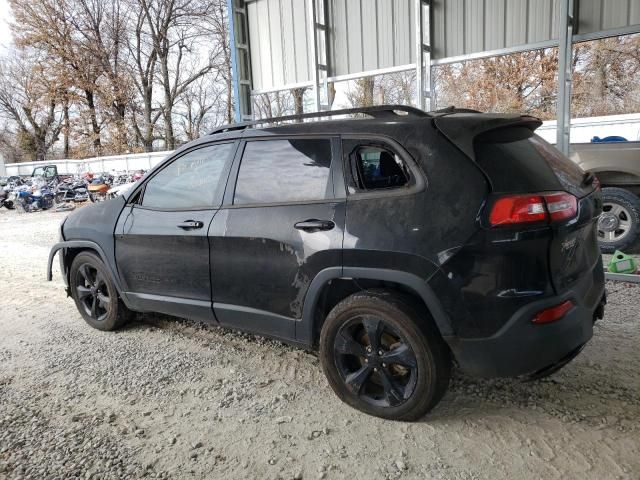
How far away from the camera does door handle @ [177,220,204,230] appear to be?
11.7 feet

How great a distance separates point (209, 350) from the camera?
399 centimetres

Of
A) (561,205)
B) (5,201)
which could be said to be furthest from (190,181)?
(5,201)

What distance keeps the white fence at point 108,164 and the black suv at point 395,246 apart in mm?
16767

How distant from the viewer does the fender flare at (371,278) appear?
8.50ft

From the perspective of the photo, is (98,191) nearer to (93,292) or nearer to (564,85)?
(93,292)

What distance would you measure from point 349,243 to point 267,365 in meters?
1.37

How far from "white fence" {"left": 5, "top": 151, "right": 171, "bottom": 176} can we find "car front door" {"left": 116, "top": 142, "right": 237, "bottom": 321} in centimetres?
1594

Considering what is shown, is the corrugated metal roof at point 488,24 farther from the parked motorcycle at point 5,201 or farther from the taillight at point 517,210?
the parked motorcycle at point 5,201

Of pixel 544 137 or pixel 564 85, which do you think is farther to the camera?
pixel 544 137

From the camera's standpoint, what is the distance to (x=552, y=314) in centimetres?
249

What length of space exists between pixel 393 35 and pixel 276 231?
20.3 feet

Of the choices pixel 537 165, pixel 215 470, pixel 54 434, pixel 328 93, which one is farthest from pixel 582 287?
pixel 328 93

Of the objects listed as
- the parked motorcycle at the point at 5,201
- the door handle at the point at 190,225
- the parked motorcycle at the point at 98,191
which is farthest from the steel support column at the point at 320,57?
the parked motorcycle at the point at 5,201

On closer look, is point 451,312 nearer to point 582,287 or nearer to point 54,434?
point 582,287
